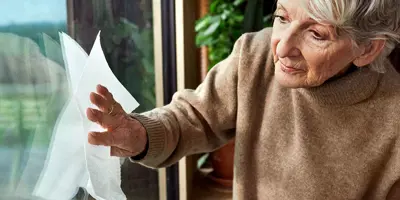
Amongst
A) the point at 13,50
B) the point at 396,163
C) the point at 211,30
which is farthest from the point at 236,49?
the point at 211,30

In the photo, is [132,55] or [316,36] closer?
[316,36]

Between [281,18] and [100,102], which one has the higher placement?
[281,18]

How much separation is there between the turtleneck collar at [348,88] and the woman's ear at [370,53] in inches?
1.3

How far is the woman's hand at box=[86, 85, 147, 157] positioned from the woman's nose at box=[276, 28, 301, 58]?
28cm

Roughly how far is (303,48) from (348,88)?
165 millimetres

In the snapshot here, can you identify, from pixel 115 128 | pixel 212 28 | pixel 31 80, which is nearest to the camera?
pixel 31 80

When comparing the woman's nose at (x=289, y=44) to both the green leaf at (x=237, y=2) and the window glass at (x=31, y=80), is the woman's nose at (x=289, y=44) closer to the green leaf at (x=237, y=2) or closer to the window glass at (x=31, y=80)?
the window glass at (x=31, y=80)

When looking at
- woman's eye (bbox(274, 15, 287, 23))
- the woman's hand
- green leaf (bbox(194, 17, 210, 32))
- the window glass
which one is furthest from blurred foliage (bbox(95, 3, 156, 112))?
green leaf (bbox(194, 17, 210, 32))

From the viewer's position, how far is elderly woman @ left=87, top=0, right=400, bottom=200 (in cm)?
92

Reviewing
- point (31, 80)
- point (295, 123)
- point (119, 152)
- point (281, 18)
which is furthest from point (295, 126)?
point (31, 80)

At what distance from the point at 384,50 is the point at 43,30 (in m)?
0.64

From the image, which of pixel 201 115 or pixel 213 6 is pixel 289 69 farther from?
pixel 213 6

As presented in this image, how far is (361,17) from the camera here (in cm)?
84

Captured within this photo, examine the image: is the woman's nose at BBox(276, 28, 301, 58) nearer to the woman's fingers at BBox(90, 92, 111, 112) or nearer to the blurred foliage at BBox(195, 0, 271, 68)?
the woman's fingers at BBox(90, 92, 111, 112)
